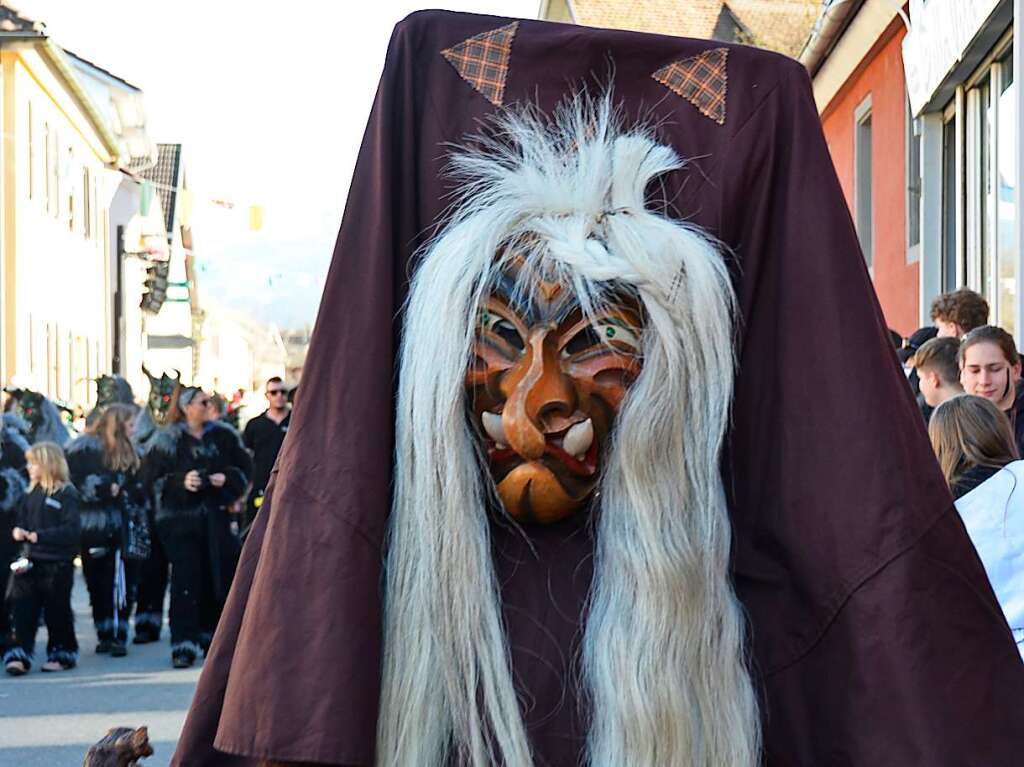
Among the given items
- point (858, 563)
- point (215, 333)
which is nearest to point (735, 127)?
point (858, 563)

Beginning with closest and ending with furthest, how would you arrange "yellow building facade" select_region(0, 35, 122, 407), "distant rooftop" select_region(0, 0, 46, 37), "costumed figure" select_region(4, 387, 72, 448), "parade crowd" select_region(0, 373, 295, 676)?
"parade crowd" select_region(0, 373, 295, 676) → "costumed figure" select_region(4, 387, 72, 448) → "distant rooftop" select_region(0, 0, 46, 37) → "yellow building facade" select_region(0, 35, 122, 407)

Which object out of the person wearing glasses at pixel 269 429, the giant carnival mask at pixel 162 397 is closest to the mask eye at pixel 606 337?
the giant carnival mask at pixel 162 397

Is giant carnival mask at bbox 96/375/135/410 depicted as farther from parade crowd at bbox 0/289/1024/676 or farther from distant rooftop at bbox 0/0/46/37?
distant rooftop at bbox 0/0/46/37

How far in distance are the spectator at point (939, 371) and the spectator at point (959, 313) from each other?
64 centimetres

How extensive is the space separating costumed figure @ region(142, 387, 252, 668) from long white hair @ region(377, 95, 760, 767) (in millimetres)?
7366

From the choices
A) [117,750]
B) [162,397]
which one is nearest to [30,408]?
[162,397]

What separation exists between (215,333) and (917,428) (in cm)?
6723

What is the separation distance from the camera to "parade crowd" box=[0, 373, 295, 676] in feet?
30.8

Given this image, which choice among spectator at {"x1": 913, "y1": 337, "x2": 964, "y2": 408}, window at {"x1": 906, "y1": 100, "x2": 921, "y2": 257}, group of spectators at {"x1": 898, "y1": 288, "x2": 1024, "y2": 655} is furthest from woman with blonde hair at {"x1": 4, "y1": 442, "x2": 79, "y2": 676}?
window at {"x1": 906, "y1": 100, "x2": 921, "y2": 257}

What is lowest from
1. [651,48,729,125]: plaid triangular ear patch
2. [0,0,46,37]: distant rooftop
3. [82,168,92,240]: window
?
[651,48,729,125]: plaid triangular ear patch

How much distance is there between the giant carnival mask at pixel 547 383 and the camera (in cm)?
231

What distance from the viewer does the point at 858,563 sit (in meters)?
2.26

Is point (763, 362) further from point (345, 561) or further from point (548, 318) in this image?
point (345, 561)

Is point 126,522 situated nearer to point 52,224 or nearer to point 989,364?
point 989,364
